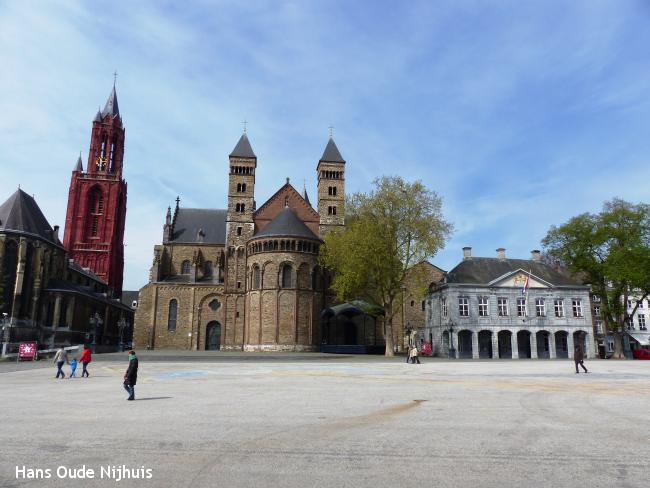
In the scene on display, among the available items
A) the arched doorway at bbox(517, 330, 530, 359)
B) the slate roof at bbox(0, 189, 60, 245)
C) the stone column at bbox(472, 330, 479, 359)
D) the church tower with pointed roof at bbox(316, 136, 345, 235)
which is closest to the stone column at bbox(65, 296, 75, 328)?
the slate roof at bbox(0, 189, 60, 245)

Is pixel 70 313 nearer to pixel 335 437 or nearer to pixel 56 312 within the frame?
pixel 56 312

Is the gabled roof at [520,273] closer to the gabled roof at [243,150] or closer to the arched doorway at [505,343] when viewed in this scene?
the arched doorway at [505,343]

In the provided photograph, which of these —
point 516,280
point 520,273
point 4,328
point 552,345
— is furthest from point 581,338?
point 4,328

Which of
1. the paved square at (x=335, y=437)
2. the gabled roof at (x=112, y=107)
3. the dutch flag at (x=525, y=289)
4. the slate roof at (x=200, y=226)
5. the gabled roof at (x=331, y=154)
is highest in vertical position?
the gabled roof at (x=112, y=107)

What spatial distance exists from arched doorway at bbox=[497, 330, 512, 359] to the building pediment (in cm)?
484

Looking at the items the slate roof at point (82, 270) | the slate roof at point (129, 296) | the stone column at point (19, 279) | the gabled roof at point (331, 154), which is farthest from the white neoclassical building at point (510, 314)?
the slate roof at point (129, 296)

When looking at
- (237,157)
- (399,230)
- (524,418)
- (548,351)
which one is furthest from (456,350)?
(524,418)

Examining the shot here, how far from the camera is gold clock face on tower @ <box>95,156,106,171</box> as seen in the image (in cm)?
8212

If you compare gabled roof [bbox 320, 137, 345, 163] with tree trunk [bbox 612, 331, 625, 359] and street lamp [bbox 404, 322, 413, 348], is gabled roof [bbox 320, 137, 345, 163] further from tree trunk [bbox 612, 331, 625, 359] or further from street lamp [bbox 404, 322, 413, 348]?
tree trunk [bbox 612, 331, 625, 359]

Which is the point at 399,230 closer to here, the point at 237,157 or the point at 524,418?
the point at 237,157

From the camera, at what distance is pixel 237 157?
193 feet

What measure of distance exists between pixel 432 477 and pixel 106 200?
275ft

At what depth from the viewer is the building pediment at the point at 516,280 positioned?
4869cm

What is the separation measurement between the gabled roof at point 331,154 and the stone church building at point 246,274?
0.41ft
